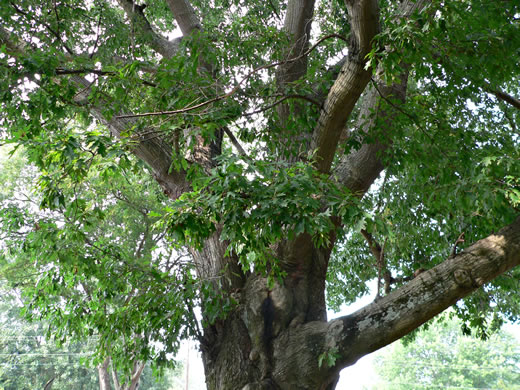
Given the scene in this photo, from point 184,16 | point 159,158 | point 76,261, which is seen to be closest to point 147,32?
point 184,16

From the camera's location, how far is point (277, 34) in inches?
195

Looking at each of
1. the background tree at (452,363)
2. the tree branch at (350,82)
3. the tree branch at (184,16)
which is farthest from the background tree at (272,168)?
the background tree at (452,363)

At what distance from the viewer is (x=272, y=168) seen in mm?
3131

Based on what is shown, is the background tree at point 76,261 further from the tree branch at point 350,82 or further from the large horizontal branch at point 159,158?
the tree branch at point 350,82

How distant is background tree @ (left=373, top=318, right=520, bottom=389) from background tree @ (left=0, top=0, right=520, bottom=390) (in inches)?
844

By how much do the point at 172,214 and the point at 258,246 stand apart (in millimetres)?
597

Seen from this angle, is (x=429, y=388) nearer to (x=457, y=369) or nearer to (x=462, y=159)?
(x=457, y=369)

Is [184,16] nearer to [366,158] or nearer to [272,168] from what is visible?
[366,158]

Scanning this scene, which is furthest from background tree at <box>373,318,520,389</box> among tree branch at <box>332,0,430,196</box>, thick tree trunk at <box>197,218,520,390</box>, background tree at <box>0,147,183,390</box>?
thick tree trunk at <box>197,218,520,390</box>

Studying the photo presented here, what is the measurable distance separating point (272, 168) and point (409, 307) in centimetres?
167

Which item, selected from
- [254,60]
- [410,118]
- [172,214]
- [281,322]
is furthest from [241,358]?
[254,60]

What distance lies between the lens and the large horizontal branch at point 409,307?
12.3ft

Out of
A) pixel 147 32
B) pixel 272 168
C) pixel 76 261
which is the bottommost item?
pixel 272 168

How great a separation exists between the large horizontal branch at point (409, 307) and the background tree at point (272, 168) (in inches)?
0.5
